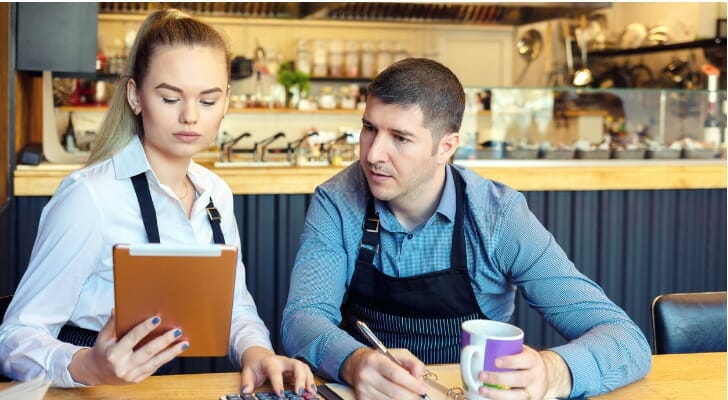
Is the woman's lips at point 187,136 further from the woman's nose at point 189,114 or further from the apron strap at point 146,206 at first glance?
the apron strap at point 146,206

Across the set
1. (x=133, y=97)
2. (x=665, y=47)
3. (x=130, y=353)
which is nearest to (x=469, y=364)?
(x=130, y=353)

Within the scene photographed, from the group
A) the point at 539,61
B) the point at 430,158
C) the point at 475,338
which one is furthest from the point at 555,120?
the point at 539,61

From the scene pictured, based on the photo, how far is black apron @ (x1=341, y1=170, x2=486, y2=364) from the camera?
205 centimetres

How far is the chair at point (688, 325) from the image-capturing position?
204 cm

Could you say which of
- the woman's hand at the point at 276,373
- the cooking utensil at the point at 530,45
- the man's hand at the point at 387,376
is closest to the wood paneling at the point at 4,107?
the woman's hand at the point at 276,373

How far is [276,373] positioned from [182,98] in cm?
57

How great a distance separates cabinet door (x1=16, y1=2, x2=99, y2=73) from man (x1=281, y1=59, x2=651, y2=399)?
80.3 inches

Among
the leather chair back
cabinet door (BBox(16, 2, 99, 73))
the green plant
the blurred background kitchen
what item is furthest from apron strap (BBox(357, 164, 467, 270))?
the green plant

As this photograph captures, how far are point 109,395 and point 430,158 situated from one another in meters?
0.86

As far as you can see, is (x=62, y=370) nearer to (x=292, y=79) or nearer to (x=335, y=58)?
(x=292, y=79)

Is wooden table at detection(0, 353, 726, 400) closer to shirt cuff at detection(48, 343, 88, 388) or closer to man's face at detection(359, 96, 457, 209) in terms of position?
shirt cuff at detection(48, 343, 88, 388)

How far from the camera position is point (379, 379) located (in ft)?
4.99

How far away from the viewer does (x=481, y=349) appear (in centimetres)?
143

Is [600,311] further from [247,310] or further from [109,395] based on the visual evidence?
[109,395]
